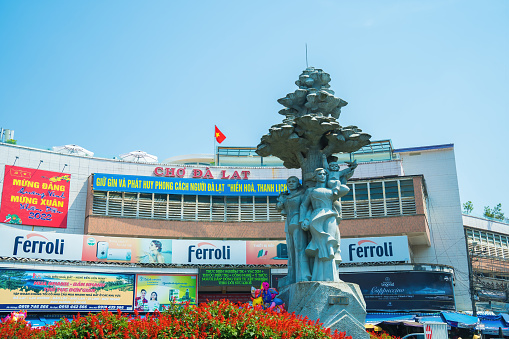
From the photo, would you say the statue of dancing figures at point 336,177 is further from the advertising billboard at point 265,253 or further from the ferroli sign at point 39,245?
the ferroli sign at point 39,245

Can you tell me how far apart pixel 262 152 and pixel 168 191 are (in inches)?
913

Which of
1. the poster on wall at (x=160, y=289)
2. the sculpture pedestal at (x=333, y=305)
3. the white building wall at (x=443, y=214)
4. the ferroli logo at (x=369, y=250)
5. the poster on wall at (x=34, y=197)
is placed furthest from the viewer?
the white building wall at (x=443, y=214)

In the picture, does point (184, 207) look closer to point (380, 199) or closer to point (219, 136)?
point (219, 136)

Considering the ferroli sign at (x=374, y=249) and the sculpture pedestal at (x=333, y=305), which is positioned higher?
the ferroli sign at (x=374, y=249)

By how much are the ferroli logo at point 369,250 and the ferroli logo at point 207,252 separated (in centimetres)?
745

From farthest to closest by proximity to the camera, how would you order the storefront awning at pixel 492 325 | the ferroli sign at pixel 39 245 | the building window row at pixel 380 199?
the building window row at pixel 380 199 < the storefront awning at pixel 492 325 < the ferroli sign at pixel 39 245

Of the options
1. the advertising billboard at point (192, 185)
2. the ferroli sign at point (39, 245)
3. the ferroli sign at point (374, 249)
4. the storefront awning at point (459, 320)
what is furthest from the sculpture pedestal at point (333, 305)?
the advertising billboard at point (192, 185)

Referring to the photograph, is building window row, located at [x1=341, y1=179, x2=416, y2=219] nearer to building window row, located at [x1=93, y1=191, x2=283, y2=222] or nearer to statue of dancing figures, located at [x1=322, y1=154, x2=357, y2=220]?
building window row, located at [x1=93, y1=191, x2=283, y2=222]

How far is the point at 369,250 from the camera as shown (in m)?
31.4

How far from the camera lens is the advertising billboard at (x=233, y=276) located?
1194 inches

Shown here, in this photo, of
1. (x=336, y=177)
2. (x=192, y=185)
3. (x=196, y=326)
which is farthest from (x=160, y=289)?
(x=196, y=326)

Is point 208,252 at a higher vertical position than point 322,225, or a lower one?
higher

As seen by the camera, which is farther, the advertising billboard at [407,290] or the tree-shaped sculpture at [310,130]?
the advertising billboard at [407,290]

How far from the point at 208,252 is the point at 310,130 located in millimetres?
20560
